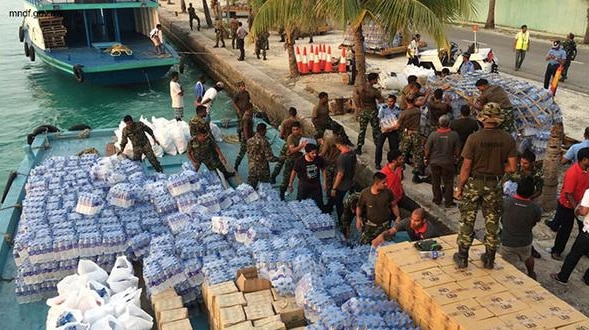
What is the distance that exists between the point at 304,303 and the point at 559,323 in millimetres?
2236

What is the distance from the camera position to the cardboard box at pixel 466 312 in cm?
431

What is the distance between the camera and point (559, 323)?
14.2 feet

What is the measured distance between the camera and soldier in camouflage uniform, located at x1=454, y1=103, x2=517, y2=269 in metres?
4.79

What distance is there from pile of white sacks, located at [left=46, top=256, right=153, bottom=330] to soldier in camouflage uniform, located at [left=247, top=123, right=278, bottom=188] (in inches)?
117

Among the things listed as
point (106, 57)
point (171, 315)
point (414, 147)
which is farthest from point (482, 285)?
point (106, 57)

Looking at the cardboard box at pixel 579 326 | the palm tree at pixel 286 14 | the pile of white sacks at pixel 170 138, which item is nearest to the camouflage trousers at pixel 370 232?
the cardboard box at pixel 579 326

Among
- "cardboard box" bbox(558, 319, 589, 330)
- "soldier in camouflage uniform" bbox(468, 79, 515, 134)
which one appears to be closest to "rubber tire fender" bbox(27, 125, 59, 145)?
"soldier in camouflage uniform" bbox(468, 79, 515, 134)

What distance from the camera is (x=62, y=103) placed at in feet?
63.3

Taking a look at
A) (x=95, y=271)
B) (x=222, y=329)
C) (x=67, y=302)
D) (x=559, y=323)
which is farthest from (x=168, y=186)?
(x=559, y=323)

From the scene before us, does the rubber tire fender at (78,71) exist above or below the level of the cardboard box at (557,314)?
above

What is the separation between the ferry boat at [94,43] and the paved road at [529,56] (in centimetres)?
1111

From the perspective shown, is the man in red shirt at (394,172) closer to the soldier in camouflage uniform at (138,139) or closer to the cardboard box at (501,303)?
the cardboard box at (501,303)

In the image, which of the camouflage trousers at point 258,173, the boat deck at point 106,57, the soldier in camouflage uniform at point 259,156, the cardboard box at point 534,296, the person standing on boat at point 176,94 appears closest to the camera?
the cardboard box at point 534,296

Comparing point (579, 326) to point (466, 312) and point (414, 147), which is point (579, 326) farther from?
point (414, 147)
